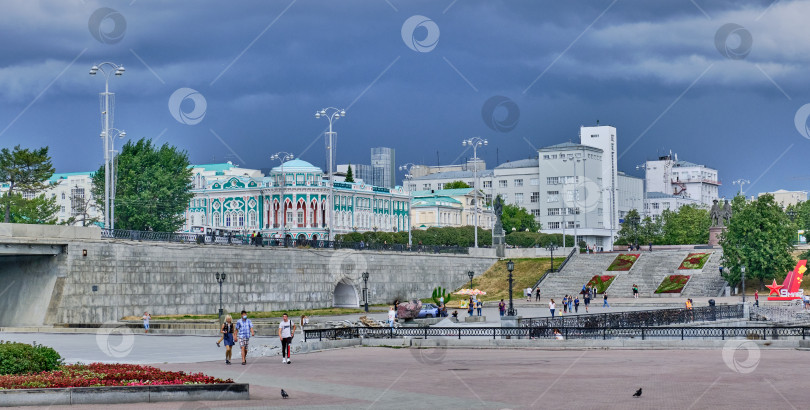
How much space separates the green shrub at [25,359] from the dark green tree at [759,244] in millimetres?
65586

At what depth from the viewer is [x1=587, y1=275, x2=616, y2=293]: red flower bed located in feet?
276

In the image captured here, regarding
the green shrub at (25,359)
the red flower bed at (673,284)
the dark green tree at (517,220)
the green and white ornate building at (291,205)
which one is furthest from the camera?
the dark green tree at (517,220)

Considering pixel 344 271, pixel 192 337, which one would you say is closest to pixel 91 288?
pixel 192 337

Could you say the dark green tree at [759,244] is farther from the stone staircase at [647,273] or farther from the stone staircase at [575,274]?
the stone staircase at [575,274]

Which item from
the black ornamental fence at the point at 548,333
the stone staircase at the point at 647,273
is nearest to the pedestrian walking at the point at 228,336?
the black ornamental fence at the point at 548,333

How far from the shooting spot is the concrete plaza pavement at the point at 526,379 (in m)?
19.1

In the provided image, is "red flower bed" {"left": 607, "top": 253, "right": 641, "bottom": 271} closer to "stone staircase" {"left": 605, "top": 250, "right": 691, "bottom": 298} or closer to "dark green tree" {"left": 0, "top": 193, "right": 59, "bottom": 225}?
"stone staircase" {"left": 605, "top": 250, "right": 691, "bottom": 298}

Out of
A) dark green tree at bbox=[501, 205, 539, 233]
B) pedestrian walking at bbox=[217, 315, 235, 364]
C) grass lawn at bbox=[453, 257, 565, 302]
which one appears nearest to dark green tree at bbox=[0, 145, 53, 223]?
grass lawn at bbox=[453, 257, 565, 302]

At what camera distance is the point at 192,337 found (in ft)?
138

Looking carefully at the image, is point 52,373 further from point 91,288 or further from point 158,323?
point 91,288

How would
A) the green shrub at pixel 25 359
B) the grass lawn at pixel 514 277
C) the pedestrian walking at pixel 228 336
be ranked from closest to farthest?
the green shrub at pixel 25 359 < the pedestrian walking at pixel 228 336 < the grass lawn at pixel 514 277

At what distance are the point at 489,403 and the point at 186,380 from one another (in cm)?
579

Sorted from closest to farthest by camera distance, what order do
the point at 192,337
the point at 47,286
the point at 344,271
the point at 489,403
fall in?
the point at 489,403, the point at 192,337, the point at 47,286, the point at 344,271

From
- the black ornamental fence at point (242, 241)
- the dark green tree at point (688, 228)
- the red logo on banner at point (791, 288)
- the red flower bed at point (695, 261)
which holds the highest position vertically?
the dark green tree at point (688, 228)
